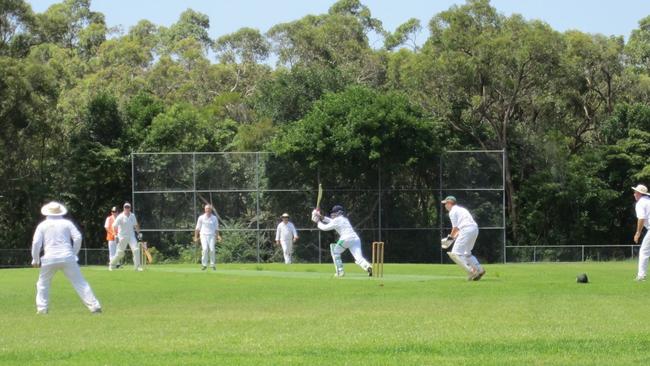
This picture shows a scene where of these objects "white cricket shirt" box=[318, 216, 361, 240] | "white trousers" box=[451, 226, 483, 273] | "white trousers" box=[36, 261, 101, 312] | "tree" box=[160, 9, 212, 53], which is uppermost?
"tree" box=[160, 9, 212, 53]

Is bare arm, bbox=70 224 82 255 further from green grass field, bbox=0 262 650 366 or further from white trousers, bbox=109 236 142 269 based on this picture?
white trousers, bbox=109 236 142 269

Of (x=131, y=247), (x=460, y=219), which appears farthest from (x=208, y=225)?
(x=460, y=219)

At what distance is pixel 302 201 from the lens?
153 ft

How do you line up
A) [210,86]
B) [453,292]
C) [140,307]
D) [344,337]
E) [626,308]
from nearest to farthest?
[344,337] → [626,308] → [140,307] → [453,292] → [210,86]

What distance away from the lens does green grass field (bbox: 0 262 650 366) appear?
11.3 metres

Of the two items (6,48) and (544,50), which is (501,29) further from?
(6,48)

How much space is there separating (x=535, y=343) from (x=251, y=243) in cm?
3429

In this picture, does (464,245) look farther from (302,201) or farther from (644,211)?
(302,201)

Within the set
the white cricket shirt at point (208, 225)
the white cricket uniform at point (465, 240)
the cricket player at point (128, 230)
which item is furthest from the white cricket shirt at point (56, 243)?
the white cricket shirt at point (208, 225)

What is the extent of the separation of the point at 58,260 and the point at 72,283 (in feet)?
1.42

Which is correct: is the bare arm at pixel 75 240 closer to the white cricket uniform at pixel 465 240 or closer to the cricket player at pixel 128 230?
the white cricket uniform at pixel 465 240

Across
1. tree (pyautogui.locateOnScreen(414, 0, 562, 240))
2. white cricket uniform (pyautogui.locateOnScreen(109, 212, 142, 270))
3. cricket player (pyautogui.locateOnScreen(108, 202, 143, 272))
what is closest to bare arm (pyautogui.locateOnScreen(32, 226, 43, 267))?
cricket player (pyautogui.locateOnScreen(108, 202, 143, 272))

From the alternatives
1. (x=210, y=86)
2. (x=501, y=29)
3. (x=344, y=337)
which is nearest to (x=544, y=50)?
(x=501, y=29)

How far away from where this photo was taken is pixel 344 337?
42.2 ft
